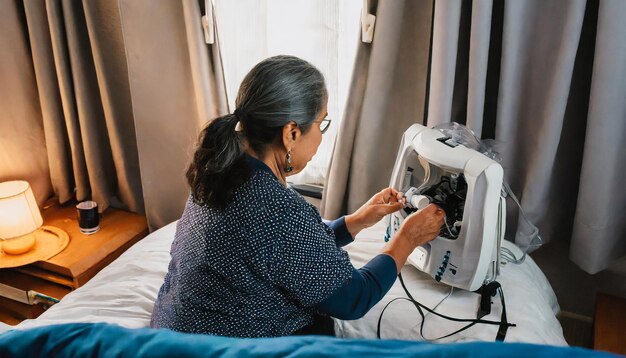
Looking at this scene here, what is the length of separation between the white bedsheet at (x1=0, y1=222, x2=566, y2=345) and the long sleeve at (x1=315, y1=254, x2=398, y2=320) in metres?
0.14

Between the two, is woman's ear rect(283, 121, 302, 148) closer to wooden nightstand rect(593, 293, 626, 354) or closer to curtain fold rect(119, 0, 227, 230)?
curtain fold rect(119, 0, 227, 230)

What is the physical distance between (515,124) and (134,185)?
1.54 meters

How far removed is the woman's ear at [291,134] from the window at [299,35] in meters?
0.62

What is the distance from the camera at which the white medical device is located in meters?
1.06

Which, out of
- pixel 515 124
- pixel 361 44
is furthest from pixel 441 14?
pixel 515 124

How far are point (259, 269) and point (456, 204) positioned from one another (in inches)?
20.5

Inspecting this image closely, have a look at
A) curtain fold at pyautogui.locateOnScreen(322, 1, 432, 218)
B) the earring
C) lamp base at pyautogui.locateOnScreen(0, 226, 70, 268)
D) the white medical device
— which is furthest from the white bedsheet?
lamp base at pyautogui.locateOnScreen(0, 226, 70, 268)

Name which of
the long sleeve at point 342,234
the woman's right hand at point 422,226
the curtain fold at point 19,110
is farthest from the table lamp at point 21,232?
the woman's right hand at point 422,226

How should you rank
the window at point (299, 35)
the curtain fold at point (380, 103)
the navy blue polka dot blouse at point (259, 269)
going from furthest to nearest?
the window at point (299, 35) → the curtain fold at point (380, 103) → the navy blue polka dot blouse at point (259, 269)

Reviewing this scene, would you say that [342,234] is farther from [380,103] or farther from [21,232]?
[21,232]

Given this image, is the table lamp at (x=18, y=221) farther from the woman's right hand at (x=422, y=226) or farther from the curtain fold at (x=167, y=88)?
the woman's right hand at (x=422, y=226)

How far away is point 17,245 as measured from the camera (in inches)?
71.1

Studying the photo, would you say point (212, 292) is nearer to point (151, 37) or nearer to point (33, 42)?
point (151, 37)

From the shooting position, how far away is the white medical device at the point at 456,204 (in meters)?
1.06
